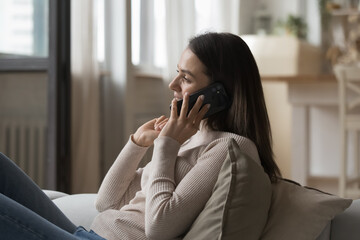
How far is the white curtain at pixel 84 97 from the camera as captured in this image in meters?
3.79

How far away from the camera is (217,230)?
1.32 metres

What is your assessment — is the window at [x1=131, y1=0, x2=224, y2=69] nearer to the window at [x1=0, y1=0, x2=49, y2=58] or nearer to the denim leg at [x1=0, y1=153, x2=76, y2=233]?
the window at [x1=0, y1=0, x2=49, y2=58]

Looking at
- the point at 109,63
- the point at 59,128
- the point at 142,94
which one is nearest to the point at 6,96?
the point at 59,128

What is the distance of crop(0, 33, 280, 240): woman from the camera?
1430 millimetres

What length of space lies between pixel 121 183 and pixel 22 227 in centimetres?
52

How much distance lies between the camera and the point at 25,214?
1.25 metres

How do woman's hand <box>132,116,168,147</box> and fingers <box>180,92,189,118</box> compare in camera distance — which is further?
woman's hand <box>132,116,168,147</box>

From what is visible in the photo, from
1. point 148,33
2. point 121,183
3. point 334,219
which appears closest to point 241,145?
point 334,219

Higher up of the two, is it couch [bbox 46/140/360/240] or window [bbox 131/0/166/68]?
window [bbox 131/0/166/68]

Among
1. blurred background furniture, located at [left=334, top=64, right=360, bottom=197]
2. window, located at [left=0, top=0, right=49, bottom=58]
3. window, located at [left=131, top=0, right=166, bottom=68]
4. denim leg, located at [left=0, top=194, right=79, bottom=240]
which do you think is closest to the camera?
denim leg, located at [left=0, top=194, right=79, bottom=240]

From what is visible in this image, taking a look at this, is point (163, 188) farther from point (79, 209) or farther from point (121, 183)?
point (79, 209)

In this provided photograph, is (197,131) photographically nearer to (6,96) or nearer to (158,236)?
(158,236)

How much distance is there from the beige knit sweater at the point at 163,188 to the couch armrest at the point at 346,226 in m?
0.23

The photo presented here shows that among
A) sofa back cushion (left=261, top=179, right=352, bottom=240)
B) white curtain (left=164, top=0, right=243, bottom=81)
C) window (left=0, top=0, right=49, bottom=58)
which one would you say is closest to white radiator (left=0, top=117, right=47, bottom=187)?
window (left=0, top=0, right=49, bottom=58)
